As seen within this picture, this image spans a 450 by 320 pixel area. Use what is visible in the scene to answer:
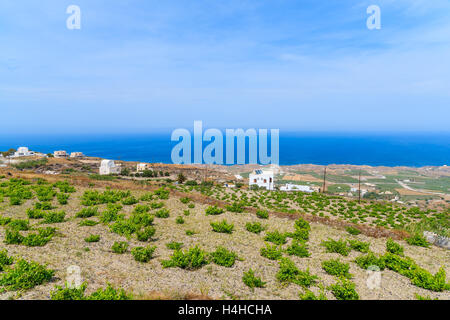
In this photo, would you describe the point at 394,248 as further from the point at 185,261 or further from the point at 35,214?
the point at 35,214

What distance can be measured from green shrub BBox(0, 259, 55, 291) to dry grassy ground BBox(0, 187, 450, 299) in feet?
0.53

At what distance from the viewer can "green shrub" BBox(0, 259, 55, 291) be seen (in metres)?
5.29

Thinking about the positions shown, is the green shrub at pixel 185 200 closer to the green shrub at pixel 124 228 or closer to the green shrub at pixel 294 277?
the green shrub at pixel 124 228

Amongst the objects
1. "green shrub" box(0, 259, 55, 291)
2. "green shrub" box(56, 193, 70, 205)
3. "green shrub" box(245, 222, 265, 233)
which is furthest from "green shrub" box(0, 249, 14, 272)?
"green shrub" box(245, 222, 265, 233)

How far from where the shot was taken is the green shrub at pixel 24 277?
529cm

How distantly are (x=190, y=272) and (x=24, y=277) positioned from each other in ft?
12.2

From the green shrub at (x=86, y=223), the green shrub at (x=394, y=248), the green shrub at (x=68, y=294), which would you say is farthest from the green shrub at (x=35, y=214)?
the green shrub at (x=394, y=248)

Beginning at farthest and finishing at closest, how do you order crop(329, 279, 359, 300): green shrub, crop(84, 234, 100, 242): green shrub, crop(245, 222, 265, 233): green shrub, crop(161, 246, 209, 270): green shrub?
1. crop(245, 222, 265, 233): green shrub
2. crop(84, 234, 100, 242): green shrub
3. crop(161, 246, 209, 270): green shrub
4. crop(329, 279, 359, 300): green shrub

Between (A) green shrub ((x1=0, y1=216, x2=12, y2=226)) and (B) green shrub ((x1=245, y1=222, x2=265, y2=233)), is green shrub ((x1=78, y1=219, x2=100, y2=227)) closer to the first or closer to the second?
(A) green shrub ((x1=0, y1=216, x2=12, y2=226))

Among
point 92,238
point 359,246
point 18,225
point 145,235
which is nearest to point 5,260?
point 92,238

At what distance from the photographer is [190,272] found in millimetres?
6906
